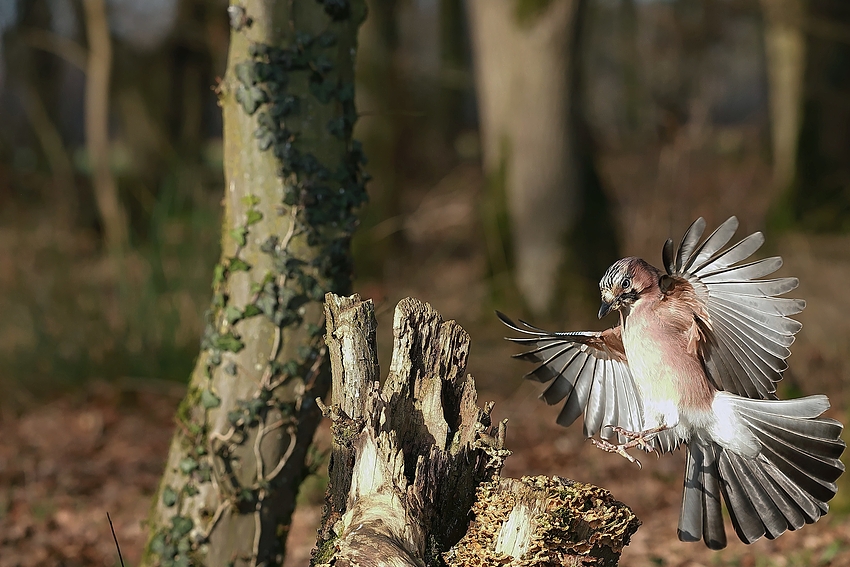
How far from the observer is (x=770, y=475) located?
2.56 metres

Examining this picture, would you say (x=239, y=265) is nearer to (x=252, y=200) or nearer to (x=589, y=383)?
(x=252, y=200)

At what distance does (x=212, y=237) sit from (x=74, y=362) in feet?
4.77

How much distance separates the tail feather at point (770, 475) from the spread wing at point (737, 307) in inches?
4.9

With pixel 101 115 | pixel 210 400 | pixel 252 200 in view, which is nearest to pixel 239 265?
pixel 252 200

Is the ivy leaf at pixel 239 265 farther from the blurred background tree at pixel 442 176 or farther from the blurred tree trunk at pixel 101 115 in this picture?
the blurred tree trunk at pixel 101 115

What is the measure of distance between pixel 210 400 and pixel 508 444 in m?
3.45

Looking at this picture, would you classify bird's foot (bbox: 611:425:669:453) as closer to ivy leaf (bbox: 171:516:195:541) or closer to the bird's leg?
the bird's leg

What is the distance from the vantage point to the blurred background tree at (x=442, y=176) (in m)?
6.35

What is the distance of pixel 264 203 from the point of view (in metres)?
3.10

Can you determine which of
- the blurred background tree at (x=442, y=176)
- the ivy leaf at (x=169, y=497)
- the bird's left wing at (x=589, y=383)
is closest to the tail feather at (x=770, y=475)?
the bird's left wing at (x=589, y=383)

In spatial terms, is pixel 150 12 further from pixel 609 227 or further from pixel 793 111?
pixel 793 111

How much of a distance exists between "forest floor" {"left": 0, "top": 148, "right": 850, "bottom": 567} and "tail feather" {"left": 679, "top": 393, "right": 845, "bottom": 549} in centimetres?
136

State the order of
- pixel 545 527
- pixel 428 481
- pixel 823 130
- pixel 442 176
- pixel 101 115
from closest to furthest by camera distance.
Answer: pixel 545 527
pixel 428 481
pixel 101 115
pixel 823 130
pixel 442 176

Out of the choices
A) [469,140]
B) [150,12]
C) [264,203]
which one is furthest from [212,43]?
[264,203]
